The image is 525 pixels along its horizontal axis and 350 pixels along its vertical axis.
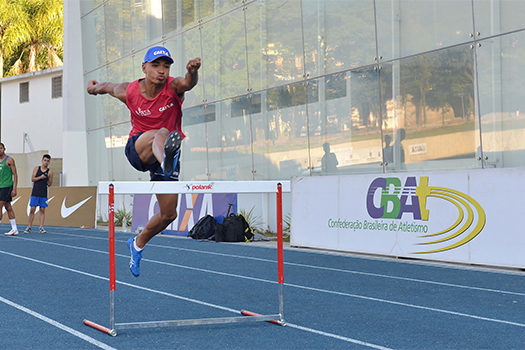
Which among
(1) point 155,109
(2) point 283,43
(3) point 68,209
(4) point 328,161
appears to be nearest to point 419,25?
(4) point 328,161

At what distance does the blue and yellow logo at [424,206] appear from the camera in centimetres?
1022

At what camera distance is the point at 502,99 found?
1241cm

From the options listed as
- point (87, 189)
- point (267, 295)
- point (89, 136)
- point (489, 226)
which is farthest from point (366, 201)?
point (89, 136)

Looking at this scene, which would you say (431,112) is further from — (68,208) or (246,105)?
(68,208)

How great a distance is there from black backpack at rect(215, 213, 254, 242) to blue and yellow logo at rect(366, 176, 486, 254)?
3.90m

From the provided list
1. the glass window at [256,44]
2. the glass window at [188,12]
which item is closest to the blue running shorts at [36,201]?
the glass window at [256,44]

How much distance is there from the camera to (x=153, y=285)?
339 inches

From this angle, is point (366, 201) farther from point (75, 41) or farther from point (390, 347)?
point (75, 41)

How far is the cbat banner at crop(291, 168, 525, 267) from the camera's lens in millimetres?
9805

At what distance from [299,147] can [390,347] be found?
1213cm

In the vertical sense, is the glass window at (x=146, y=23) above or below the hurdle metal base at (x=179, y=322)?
above

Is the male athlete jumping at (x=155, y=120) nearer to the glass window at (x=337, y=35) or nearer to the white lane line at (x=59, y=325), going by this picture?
the white lane line at (x=59, y=325)

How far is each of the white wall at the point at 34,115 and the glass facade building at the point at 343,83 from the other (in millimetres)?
13109

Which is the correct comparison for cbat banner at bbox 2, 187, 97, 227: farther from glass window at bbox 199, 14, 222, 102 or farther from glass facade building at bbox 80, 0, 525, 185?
glass window at bbox 199, 14, 222, 102
